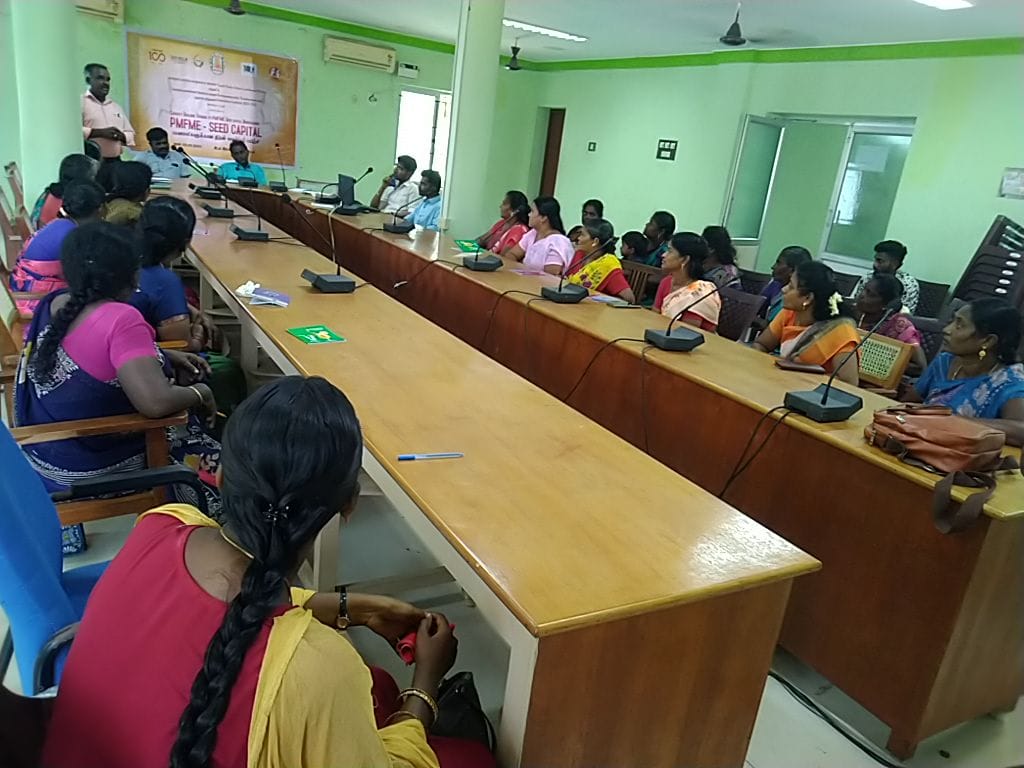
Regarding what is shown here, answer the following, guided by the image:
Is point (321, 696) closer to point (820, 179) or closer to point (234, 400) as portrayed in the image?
point (234, 400)

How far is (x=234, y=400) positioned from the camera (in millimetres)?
2787

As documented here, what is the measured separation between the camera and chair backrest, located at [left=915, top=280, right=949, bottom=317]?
515 cm

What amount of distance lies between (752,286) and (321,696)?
4355 millimetres

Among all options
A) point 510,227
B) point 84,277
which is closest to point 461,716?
point 84,277

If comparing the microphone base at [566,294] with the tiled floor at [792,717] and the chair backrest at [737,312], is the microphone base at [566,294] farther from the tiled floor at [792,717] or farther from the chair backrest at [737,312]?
the tiled floor at [792,717]

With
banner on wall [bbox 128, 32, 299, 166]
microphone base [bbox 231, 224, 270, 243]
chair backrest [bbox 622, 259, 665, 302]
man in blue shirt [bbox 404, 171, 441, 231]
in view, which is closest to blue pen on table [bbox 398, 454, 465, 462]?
microphone base [bbox 231, 224, 270, 243]

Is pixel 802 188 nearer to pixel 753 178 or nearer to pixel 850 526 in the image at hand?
pixel 753 178

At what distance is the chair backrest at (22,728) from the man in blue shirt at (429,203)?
5.14m

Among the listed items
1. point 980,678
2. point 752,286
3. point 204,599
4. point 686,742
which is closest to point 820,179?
point 752,286

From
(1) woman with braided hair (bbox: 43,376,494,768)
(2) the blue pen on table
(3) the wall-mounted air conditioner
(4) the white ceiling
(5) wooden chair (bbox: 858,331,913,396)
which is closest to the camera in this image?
(1) woman with braided hair (bbox: 43,376,494,768)

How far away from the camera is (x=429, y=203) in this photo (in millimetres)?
5852

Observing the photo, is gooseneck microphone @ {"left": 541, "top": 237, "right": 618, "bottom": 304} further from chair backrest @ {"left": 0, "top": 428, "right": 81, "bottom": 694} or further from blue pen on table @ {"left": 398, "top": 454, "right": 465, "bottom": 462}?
chair backrest @ {"left": 0, "top": 428, "right": 81, "bottom": 694}

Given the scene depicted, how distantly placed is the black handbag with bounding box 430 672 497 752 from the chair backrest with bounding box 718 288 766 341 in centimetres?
267

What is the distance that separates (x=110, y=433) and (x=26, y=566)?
773 mm
